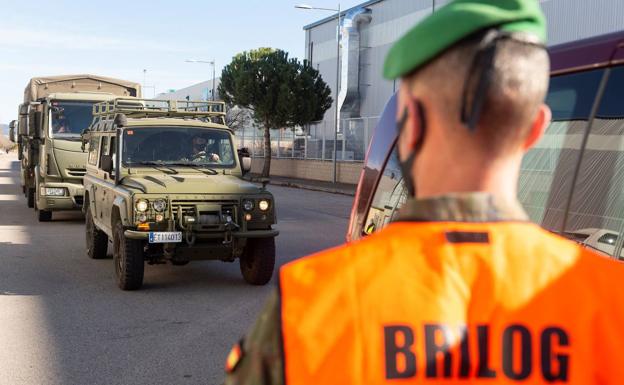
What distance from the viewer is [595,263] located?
1477mm

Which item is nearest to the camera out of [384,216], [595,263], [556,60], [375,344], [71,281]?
[375,344]

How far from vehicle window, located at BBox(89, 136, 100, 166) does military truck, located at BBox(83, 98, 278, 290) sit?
0.47m

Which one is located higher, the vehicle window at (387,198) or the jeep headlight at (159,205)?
the vehicle window at (387,198)

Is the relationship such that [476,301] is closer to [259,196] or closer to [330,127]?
[259,196]

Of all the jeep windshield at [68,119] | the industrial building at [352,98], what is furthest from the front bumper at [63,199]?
the industrial building at [352,98]

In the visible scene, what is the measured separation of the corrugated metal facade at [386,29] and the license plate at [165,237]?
11.2m

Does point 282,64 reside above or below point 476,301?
above

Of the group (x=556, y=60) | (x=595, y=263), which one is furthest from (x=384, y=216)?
(x=595, y=263)

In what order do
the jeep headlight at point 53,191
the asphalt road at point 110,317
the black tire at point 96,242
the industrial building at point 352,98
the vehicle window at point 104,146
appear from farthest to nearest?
1. the industrial building at point 352,98
2. the jeep headlight at point 53,191
3. the black tire at point 96,242
4. the vehicle window at point 104,146
5. the asphalt road at point 110,317

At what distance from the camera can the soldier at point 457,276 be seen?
1.35 m

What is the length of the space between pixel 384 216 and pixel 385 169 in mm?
298

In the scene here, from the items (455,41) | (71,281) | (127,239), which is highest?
(455,41)

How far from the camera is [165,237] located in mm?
8539

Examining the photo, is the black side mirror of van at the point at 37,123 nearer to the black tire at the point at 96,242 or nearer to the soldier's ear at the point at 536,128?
the black tire at the point at 96,242
